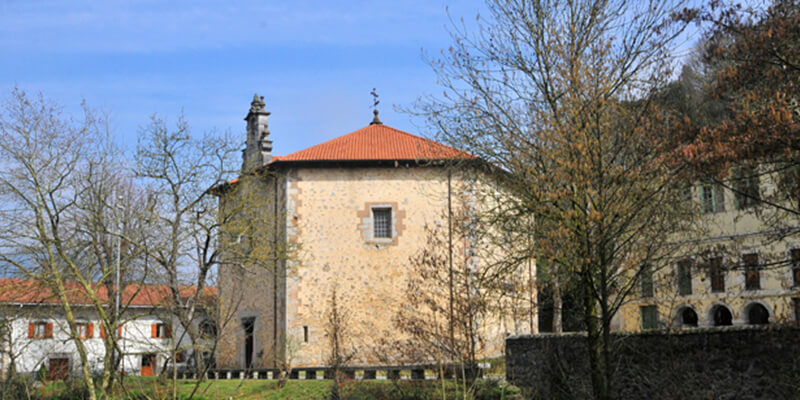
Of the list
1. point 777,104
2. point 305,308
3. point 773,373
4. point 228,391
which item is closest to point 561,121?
point 777,104

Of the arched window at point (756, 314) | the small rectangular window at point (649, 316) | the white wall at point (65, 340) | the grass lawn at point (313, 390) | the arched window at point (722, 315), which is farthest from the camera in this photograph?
the small rectangular window at point (649, 316)

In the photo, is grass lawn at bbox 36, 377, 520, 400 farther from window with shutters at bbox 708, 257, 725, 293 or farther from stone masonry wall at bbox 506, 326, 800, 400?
window with shutters at bbox 708, 257, 725, 293

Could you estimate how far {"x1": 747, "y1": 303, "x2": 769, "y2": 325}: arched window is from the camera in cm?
2783

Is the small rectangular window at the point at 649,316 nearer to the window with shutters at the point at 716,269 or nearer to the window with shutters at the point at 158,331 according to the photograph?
the window with shutters at the point at 716,269

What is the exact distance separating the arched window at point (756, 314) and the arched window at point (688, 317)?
255 cm

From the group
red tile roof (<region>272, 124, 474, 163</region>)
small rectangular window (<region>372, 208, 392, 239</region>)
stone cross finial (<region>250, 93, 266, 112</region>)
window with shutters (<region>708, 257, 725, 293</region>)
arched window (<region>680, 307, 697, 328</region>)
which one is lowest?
arched window (<region>680, 307, 697, 328</region>)

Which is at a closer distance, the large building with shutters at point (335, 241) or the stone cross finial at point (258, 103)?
the large building with shutters at point (335, 241)

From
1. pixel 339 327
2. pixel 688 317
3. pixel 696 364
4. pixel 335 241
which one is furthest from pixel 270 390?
pixel 688 317

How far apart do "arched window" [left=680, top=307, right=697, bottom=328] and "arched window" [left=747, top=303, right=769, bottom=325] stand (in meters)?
2.55

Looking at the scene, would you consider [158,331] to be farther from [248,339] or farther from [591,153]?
[591,153]

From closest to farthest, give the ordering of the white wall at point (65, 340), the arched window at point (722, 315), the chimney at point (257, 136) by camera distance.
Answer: the white wall at point (65, 340)
the chimney at point (257, 136)
the arched window at point (722, 315)

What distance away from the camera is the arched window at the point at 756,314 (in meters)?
27.8

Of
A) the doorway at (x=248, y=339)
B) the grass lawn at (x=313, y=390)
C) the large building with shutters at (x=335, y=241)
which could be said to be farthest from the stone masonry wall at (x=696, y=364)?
the doorway at (x=248, y=339)

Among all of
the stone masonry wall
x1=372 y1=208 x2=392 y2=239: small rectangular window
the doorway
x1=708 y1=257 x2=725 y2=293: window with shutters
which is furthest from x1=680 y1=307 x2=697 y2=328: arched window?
x1=708 y1=257 x2=725 y2=293: window with shutters
